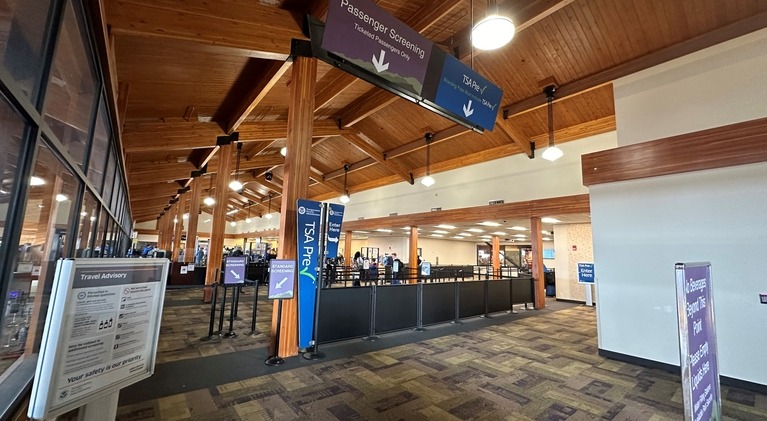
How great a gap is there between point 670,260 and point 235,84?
7.51 metres

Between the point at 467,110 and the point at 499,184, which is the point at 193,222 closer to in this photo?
the point at 499,184

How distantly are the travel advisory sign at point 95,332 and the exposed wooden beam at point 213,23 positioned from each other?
10.6ft

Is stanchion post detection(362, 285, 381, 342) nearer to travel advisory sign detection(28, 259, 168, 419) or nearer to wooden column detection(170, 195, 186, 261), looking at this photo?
travel advisory sign detection(28, 259, 168, 419)

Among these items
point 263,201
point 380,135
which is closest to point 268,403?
point 380,135

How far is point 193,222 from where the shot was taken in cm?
1058

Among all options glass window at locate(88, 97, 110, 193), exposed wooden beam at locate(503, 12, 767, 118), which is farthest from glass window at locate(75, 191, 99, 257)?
exposed wooden beam at locate(503, 12, 767, 118)

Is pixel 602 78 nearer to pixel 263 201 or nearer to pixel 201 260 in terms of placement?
pixel 201 260

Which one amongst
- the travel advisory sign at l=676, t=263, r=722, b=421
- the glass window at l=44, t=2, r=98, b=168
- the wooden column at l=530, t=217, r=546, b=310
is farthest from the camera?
the wooden column at l=530, t=217, r=546, b=310

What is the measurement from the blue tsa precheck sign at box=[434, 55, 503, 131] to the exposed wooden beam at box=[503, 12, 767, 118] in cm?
313

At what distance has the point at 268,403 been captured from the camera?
2.97 meters

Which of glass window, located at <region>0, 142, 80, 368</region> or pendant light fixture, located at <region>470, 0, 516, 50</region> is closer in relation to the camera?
glass window, located at <region>0, 142, 80, 368</region>

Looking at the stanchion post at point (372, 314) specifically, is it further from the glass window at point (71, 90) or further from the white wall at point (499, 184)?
the white wall at point (499, 184)

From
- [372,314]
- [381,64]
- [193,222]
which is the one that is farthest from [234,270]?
[193,222]

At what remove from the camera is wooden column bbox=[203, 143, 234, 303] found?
811 centimetres
